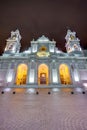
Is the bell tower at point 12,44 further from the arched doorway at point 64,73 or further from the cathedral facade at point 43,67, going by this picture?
the arched doorway at point 64,73

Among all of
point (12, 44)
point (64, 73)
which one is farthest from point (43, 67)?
point (12, 44)

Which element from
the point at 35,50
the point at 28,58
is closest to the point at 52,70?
the point at 28,58

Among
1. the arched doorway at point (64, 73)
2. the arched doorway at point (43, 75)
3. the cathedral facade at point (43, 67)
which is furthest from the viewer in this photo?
the arched doorway at point (43, 75)

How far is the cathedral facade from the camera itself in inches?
985

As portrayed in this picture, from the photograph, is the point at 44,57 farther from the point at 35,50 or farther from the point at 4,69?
the point at 4,69

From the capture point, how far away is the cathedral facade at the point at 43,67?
82.1 ft

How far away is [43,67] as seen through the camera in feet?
98.9

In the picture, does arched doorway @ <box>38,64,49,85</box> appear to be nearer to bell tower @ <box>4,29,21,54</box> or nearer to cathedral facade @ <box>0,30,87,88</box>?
cathedral facade @ <box>0,30,87,88</box>

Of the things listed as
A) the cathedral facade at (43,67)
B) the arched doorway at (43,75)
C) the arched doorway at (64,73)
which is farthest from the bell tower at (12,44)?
the arched doorway at (64,73)

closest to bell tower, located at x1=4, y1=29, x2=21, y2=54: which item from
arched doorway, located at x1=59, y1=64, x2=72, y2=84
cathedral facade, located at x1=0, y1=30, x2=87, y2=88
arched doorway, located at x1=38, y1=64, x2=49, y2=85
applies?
cathedral facade, located at x1=0, y1=30, x2=87, y2=88

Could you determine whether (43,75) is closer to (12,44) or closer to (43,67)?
(43,67)

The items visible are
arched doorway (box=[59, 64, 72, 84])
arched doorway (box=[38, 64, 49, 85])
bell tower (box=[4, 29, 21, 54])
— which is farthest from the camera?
bell tower (box=[4, 29, 21, 54])

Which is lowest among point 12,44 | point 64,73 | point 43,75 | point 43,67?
point 43,75

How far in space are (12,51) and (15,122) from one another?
→ 29.5 metres
